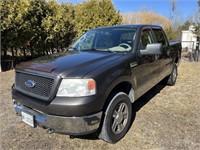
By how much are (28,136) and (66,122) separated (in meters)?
1.18

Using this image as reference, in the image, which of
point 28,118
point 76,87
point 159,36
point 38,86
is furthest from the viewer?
point 159,36

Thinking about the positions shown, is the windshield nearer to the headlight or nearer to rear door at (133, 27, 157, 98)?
rear door at (133, 27, 157, 98)

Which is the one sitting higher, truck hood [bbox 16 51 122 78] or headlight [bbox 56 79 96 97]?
truck hood [bbox 16 51 122 78]

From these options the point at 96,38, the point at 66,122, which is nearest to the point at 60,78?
the point at 66,122

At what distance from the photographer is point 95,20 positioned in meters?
11.8

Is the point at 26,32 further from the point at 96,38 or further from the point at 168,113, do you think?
the point at 168,113

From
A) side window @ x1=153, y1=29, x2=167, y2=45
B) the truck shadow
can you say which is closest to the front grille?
the truck shadow

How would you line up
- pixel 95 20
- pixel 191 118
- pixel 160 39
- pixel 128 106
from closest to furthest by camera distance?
pixel 128 106 → pixel 191 118 → pixel 160 39 → pixel 95 20

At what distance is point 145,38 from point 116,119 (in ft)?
6.14

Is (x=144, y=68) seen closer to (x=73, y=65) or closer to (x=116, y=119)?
(x=116, y=119)

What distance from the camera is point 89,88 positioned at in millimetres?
2521

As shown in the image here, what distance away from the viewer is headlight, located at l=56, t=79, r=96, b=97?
98.7 inches

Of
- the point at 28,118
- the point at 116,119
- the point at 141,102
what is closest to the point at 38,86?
the point at 28,118

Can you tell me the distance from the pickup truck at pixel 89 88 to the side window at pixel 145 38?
0.03m
